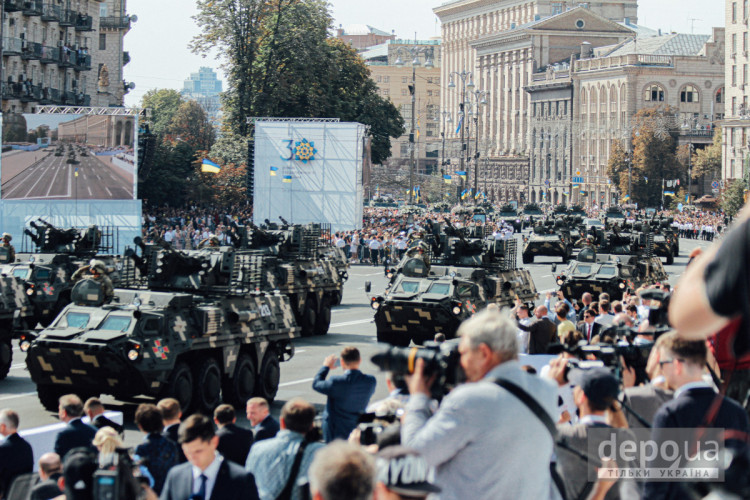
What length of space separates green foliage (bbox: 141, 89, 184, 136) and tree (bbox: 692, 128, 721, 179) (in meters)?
55.3

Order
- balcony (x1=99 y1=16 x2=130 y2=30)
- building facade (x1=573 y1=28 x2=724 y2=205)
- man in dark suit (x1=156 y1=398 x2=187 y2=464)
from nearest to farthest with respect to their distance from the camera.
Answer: man in dark suit (x1=156 y1=398 x2=187 y2=464) → balcony (x1=99 y1=16 x2=130 y2=30) → building facade (x1=573 y1=28 x2=724 y2=205)

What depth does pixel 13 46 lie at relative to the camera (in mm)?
58406

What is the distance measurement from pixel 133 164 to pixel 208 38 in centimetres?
1877

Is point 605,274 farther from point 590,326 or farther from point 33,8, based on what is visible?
point 33,8

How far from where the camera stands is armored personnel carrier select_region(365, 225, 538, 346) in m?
23.8

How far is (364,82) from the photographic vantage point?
73688 millimetres

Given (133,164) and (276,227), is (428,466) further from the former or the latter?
(133,164)

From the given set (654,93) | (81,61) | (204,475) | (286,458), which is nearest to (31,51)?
(81,61)

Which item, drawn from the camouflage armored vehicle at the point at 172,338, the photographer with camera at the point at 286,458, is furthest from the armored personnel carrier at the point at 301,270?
the photographer with camera at the point at 286,458

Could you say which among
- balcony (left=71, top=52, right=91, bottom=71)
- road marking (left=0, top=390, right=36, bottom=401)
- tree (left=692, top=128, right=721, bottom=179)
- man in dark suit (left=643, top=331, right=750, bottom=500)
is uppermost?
balcony (left=71, top=52, right=91, bottom=71)

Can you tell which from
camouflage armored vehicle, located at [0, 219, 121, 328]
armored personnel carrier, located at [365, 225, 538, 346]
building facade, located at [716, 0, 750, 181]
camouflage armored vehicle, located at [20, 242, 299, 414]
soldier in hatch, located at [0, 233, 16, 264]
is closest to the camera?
camouflage armored vehicle, located at [20, 242, 299, 414]

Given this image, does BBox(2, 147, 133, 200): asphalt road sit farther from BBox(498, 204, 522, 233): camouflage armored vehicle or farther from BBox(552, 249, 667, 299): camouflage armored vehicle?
BBox(498, 204, 522, 233): camouflage armored vehicle

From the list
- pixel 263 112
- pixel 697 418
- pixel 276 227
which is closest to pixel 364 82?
pixel 263 112

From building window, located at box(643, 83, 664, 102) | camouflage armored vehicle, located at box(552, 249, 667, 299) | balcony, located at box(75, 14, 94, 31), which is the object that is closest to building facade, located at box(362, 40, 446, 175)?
building window, located at box(643, 83, 664, 102)
